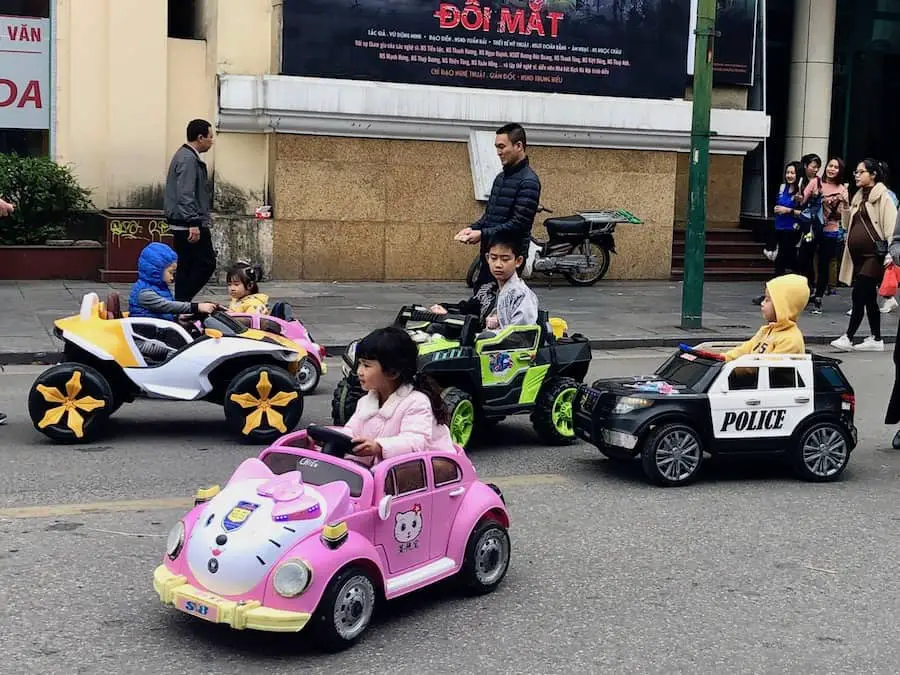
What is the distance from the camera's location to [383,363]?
522cm

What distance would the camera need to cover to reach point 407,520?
16.0 feet

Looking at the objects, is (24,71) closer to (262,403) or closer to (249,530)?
(262,403)

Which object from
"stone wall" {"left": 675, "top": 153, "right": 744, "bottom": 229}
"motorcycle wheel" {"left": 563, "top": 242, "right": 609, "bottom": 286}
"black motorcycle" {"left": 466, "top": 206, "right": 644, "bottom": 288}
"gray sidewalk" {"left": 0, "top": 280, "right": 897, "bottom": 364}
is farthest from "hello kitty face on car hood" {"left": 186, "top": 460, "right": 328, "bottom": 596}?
"stone wall" {"left": 675, "top": 153, "right": 744, "bottom": 229}

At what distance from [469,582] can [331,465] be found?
810 millimetres

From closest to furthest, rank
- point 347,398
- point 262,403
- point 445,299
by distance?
point 347,398 → point 262,403 → point 445,299

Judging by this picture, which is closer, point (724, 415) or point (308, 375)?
point (724, 415)

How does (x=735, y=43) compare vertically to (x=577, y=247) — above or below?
above

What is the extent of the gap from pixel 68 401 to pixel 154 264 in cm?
107

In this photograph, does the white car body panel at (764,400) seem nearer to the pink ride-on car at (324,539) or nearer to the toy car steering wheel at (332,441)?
the pink ride-on car at (324,539)

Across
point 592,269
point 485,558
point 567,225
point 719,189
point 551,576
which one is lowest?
point 551,576

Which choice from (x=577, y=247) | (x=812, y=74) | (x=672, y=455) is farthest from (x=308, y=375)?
(x=812, y=74)

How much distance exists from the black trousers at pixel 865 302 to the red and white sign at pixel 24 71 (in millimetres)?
10207

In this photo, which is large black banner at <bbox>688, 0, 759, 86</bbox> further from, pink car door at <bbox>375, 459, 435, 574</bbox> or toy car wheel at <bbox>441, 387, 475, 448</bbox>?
pink car door at <bbox>375, 459, 435, 574</bbox>

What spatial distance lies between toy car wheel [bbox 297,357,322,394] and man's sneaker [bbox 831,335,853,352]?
5.95 metres
